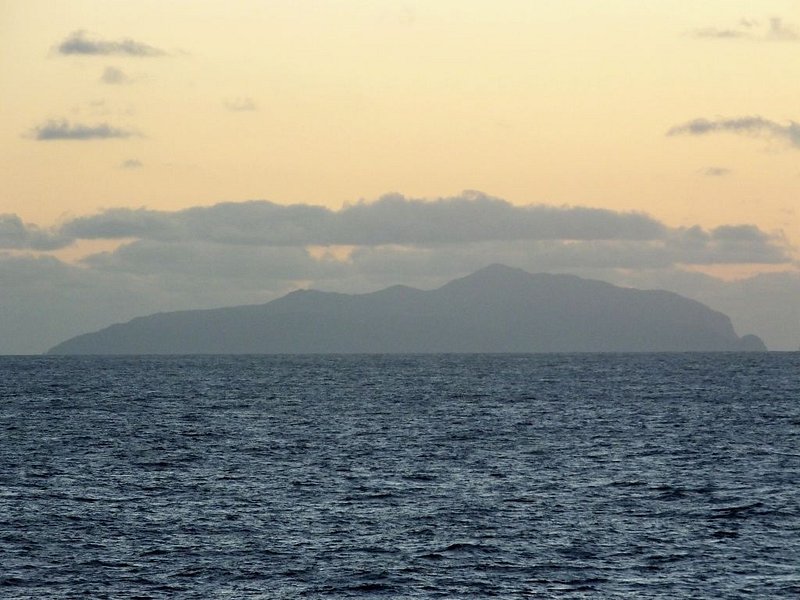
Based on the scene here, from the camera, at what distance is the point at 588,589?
41625mm

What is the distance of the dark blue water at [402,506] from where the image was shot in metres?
43.4

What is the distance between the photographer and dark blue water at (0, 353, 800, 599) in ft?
143

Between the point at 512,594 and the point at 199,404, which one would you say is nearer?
the point at 512,594

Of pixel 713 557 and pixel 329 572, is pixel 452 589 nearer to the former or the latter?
pixel 329 572

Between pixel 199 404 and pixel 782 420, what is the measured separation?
70.7 meters

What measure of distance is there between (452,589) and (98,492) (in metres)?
28.5

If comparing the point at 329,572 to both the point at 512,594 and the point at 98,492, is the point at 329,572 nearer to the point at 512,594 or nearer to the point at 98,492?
the point at 512,594

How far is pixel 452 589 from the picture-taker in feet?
138

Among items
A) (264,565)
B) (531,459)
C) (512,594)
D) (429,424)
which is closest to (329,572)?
(264,565)

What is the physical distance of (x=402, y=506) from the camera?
58.5 metres

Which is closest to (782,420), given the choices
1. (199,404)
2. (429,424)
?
(429,424)

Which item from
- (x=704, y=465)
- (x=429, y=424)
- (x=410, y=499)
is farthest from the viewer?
(x=429, y=424)

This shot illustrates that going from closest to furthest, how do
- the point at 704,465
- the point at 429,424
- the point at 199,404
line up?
the point at 704,465, the point at 429,424, the point at 199,404

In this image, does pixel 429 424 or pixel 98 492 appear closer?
pixel 98 492
